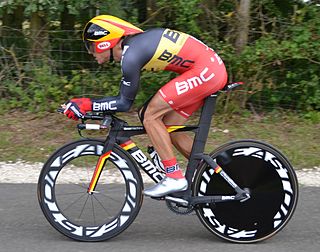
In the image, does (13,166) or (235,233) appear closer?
(235,233)

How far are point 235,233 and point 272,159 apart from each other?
26.0 inches

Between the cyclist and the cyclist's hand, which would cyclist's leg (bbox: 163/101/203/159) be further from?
the cyclist's hand

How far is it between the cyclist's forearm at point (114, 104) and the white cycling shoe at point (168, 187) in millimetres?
655

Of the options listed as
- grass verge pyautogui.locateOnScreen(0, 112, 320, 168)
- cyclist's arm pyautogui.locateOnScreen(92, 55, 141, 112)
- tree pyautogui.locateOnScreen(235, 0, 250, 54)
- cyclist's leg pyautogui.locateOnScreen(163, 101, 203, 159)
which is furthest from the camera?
tree pyautogui.locateOnScreen(235, 0, 250, 54)

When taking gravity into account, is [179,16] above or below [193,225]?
above

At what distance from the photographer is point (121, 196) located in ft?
16.7

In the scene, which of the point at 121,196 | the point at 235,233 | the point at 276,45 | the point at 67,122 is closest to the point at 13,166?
the point at 67,122

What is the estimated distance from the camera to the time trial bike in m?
4.56

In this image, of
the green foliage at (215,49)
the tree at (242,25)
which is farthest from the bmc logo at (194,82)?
the tree at (242,25)

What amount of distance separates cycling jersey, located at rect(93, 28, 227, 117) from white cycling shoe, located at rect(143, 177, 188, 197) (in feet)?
1.87

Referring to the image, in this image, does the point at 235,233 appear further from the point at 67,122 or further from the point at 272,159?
the point at 67,122

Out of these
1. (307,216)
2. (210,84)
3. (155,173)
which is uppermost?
(210,84)

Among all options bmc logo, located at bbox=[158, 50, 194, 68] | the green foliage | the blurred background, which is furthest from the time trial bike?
the green foliage

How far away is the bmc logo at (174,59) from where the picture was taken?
4.41 meters
